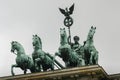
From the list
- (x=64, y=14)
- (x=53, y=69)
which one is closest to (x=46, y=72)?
(x=53, y=69)

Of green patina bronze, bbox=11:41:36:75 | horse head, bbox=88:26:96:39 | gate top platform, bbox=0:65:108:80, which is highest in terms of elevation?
horse head, bbox=88:26:96:39

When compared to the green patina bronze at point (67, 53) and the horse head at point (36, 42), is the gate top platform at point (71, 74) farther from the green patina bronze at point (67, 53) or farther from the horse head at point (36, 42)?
the horse head at point (36, 42)

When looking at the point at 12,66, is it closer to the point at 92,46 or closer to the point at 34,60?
the point at 34,60

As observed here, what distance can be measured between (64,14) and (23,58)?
3092mm

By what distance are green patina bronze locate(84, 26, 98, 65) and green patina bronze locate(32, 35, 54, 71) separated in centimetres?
166

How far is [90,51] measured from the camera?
42812mm

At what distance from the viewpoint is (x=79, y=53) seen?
4388 cm

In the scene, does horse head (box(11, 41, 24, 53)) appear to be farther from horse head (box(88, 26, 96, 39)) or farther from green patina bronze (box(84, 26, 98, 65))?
horse head (box(88, 26, 96, 39))

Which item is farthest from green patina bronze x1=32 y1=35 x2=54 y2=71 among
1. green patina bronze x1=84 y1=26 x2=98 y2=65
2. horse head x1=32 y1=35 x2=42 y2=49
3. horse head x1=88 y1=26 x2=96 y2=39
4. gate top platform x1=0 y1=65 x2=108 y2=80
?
horse head x1=88 y1=26 x2=96 y2=39

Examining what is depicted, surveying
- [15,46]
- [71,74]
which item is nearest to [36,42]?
[15,46]

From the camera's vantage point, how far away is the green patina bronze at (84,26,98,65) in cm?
4269

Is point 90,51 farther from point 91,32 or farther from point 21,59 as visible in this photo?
point 21,59

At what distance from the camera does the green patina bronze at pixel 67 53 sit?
43.0 m

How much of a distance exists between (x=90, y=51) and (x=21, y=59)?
10.2 feet
